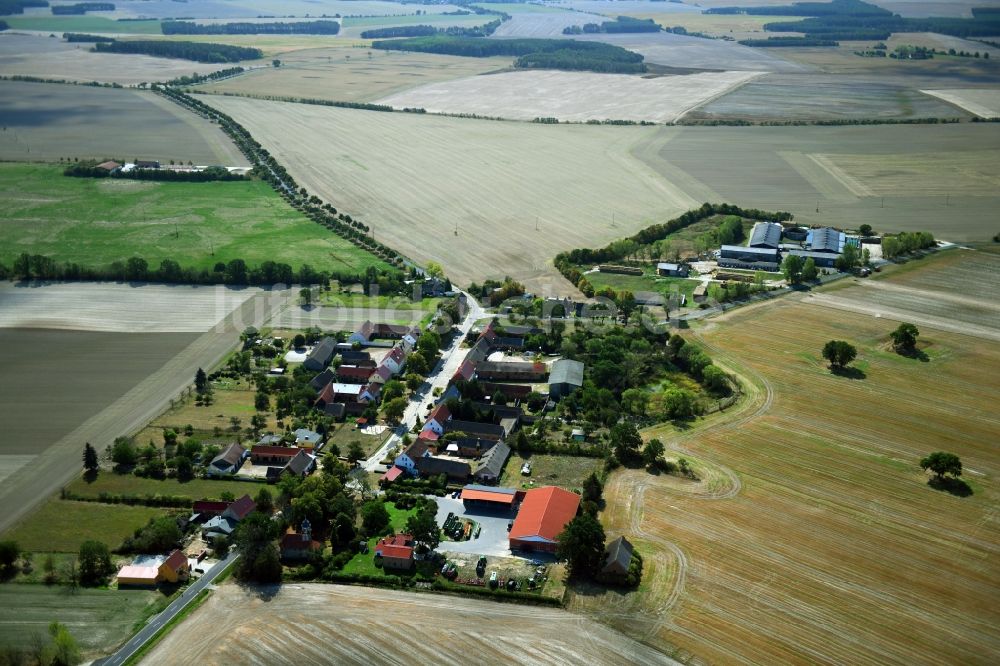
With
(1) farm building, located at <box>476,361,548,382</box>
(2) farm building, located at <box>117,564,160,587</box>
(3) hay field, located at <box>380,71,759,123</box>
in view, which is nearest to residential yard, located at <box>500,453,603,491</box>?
(1) farm building, located at <box>476,361,548,382</box>

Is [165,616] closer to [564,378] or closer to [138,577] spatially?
[138,577]

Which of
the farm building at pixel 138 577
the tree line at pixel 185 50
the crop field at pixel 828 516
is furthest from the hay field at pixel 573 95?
the farm building at pixel 138 577

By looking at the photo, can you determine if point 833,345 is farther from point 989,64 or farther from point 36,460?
point 989,64

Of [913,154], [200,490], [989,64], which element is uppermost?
[989,64]

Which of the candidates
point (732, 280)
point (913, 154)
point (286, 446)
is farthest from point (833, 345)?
point (913, 154)

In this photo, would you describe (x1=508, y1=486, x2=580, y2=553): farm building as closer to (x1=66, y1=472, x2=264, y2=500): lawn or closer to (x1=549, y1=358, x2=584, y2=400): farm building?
(x1=549, y1=358, x2=584, y2=400): farm building

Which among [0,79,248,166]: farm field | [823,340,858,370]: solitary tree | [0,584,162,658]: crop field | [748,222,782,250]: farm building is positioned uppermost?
[0,79,248,166]: farm field

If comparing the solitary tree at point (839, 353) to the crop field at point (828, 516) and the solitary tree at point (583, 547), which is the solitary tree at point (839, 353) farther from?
the solitary tree at point (583, 547)
